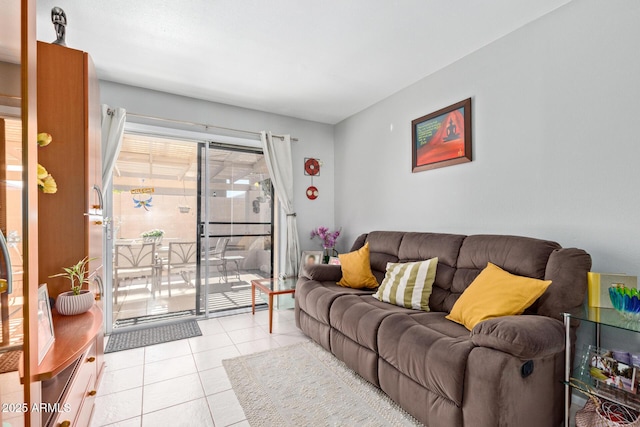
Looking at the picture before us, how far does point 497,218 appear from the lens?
246cm

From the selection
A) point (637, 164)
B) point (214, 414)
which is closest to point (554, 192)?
point (637, 164)

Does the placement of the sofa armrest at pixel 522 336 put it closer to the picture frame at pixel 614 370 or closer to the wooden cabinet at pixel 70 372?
the picture frame at pixel 614 370

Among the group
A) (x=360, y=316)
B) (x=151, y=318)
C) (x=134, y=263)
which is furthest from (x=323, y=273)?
(x=134, y=263)

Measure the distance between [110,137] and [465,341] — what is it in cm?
348

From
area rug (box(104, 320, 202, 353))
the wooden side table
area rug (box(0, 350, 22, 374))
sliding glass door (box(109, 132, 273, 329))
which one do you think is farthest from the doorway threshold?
area rug (box(0, 350, 22, 374))

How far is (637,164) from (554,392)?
4.42 ft

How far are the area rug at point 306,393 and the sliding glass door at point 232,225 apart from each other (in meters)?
1.46

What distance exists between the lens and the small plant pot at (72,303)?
1.65 metres

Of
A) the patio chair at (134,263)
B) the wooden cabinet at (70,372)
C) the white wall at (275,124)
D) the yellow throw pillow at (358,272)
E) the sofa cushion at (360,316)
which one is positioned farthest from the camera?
the patio chair at (134,263)

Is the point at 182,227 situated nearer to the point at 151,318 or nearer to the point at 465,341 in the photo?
the point at 151,318

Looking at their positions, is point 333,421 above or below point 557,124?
below

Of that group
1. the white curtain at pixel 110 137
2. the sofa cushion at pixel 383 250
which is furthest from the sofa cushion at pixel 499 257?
the white curtain at pixel 110 137

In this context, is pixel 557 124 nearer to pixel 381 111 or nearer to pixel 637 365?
pixel 637 365

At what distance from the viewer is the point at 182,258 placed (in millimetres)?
3686
